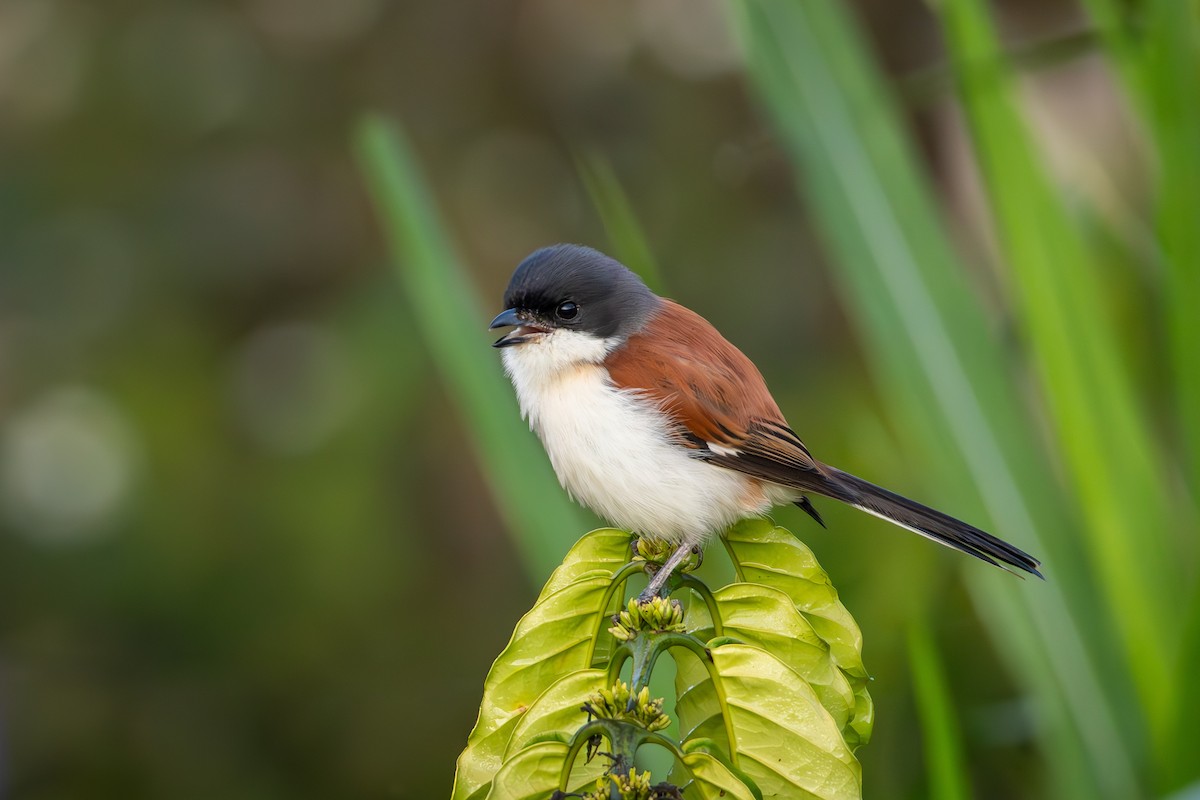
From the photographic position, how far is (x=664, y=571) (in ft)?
5.80

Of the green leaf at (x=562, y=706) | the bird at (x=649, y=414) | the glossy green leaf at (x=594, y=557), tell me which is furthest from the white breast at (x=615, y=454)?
the green leaf at (x=562, y=706)

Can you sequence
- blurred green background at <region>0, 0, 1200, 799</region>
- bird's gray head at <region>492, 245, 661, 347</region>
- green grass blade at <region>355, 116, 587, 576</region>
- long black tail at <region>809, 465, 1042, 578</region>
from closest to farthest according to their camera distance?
long black tail at <region>809, 465, 1042, 578</region>, green grass blade at <region>355, 116, 587, 576</region>, blurred green background at <region>0, 0, 1200, 799</region>, bird's gray head at <region>492, 245, 661, 347</region>

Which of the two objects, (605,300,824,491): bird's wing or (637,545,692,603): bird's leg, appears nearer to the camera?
(637,545,692,603): bird's leg

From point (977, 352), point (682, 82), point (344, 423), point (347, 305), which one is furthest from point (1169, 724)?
point (682, 82)

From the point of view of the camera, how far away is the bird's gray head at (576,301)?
221 cm

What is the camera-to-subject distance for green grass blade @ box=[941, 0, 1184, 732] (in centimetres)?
191

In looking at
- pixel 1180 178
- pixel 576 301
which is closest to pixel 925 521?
pixel 1180 178

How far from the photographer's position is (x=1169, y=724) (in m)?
1.67

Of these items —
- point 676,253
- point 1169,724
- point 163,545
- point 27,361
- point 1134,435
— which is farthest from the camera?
point 676,253

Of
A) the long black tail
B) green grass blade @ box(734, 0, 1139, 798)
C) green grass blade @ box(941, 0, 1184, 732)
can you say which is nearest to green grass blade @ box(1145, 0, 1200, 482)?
green grass blade @ box(941, 0, 1184, 732)

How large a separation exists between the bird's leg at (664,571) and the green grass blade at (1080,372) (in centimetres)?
59

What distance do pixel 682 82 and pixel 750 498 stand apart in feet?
9.77

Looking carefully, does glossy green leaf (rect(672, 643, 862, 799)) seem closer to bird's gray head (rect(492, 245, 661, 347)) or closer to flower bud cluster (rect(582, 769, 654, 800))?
flower bud cluster (rect(582, 769, 654, 800))

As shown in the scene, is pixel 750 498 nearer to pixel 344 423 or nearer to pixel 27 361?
pixel 344 423
